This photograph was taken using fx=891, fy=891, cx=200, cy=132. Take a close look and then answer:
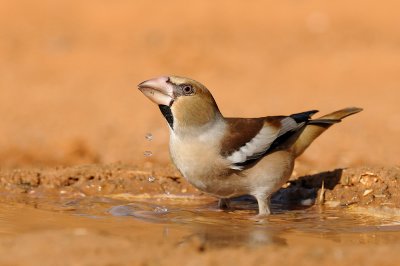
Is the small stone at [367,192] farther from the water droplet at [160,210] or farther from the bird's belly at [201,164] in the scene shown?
the water droplet at [160,210]

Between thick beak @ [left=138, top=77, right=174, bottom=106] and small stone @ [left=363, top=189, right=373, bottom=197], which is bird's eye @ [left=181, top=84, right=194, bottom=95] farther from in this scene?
small stone @ [left=363, top=189, right=373, bottom=197]

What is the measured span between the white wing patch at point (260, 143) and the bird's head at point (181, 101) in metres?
0.36

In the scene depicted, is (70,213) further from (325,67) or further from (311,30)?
(311,30)

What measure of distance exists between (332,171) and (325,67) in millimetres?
7092

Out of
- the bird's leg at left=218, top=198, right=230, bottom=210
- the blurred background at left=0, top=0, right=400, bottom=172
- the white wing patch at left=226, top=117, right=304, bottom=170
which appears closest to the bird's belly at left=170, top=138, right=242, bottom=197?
the white wing patch at left=226, top=117, right=304, bottom=170

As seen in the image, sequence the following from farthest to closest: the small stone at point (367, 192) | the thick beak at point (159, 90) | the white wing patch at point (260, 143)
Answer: the small stone at point (367, 192) → the white wing patch at point (260, 143) → the thick beak at point (159, 90)

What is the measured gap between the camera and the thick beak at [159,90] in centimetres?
686

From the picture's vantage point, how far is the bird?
692cm

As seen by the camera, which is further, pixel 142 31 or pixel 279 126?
pixel 142 31

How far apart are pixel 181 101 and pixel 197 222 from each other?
95cm

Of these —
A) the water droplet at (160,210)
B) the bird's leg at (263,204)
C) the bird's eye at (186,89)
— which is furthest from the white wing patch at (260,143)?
the water droplet at (160,210)

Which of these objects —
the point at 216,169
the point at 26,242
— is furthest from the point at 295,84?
the point at 26,242

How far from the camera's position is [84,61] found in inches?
596

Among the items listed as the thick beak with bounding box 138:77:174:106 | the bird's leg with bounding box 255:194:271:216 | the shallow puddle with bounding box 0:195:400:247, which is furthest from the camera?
the bird's leg with bounding box 255:194:271:216
